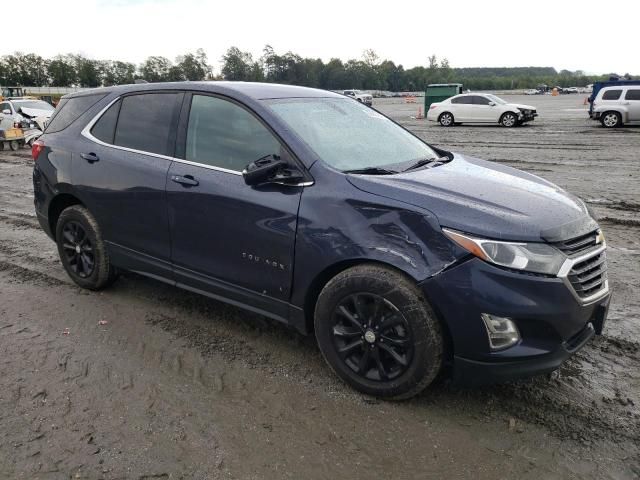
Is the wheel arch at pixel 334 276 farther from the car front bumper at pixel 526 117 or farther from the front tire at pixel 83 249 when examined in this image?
the car front bumper at pixel 526 117

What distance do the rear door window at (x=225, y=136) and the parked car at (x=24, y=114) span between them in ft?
56.3

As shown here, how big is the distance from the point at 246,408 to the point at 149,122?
239cm

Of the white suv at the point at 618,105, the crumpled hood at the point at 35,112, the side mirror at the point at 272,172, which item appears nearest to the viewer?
the side mirror at the point at 272,172

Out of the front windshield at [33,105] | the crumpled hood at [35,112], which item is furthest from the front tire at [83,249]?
the front windshield at [33,105]

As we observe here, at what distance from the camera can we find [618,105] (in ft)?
69.3

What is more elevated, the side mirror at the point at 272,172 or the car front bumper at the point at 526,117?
the car front bumper at the point at 526,117

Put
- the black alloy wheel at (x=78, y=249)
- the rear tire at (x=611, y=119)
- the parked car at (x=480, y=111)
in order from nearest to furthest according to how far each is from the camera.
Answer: the black alloy wheel at (x=78, y=249)
the rear tire at (x=611, y=119)
the parked car at (x=480, y=111)

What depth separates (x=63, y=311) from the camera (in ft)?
14.4

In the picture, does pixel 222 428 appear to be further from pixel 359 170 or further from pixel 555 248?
pixel 555 248

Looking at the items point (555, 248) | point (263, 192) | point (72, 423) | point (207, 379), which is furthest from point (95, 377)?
point (555, 248)

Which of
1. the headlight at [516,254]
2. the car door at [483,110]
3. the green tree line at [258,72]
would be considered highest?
the green tree line at [258,72]

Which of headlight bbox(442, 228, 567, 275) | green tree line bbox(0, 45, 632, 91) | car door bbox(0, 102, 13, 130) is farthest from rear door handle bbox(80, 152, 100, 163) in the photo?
green tree line bbox(0, 45, 632, 91)

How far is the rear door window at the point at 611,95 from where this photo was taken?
69.3 feet

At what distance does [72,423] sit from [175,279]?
1.34 m
